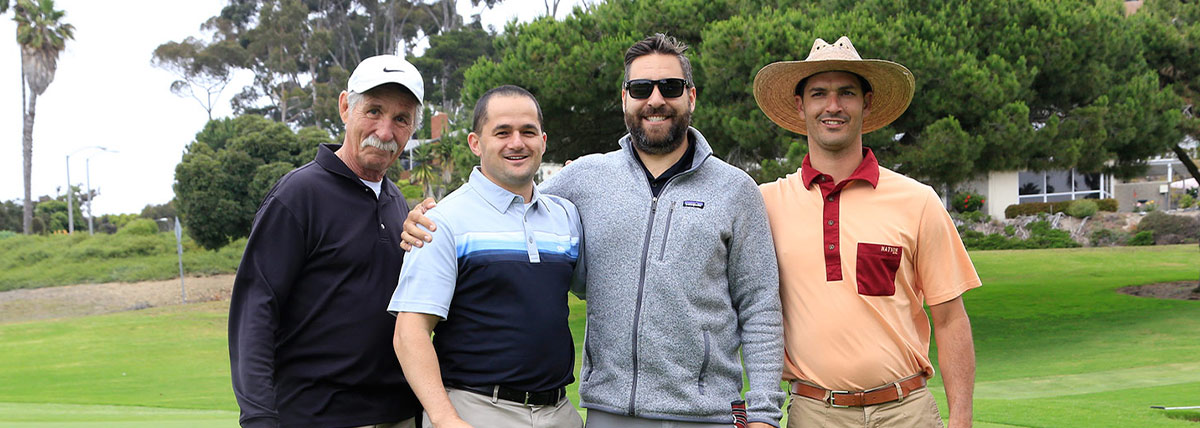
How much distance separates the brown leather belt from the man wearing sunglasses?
30cm

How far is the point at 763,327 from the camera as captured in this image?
3.28 meters

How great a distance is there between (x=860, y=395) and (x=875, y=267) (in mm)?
461

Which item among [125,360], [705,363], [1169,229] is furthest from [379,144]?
[1169,229]

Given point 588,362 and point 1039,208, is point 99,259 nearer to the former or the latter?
point 1039,208

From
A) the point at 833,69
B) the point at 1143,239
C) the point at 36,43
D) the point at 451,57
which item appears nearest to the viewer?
the point at 833,69

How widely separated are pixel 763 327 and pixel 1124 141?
14586mm

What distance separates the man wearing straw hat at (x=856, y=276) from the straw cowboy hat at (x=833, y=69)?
0.04 ft

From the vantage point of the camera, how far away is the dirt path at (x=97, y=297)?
→ 99.6 feet

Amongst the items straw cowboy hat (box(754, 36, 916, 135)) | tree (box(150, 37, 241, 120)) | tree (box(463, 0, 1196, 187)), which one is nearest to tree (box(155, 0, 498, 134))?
tree (box(150, 37, 241, 120))

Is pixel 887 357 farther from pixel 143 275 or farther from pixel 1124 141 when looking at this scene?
pixel 143 275

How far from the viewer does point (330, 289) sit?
3283 millimetres

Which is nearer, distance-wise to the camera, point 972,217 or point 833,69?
point 833,69

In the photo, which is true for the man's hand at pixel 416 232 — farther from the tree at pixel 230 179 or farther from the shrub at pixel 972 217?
the tree at pixel 230 179

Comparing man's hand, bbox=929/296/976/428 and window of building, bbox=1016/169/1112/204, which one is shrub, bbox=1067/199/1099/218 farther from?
man's hand, bbox=929/296/976/428
